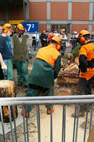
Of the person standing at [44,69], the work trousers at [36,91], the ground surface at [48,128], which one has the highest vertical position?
the person standing at [44,69]

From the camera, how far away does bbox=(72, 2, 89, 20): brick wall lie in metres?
20.6

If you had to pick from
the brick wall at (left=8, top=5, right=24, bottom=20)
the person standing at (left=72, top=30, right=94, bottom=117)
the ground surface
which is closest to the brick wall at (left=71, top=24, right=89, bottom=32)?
the brick wall at (left=8, top=5, right=24, bottom=20)

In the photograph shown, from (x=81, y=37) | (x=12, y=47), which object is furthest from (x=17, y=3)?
(x=81, y=37)

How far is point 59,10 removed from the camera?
2052cm

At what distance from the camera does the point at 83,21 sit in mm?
21156

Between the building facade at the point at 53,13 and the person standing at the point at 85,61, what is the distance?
1747 centimetres

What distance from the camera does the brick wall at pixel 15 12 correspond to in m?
20.7

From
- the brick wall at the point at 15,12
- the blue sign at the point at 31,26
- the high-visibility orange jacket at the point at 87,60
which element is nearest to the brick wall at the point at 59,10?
the brick wall at the point at 15,12

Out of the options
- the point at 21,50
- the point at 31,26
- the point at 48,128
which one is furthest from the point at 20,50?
the point at 31,26

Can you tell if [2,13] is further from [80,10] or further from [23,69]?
[23,69]

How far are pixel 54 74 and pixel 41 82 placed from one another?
1.18 feet

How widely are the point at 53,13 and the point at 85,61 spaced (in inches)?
729

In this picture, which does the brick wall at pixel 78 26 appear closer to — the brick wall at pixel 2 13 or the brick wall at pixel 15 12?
the brick wall at pixel 15 12

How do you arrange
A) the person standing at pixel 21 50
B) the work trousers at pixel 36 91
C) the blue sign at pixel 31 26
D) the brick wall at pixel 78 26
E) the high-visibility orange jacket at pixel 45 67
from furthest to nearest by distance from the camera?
the brick wall at pixel 78 26 < the blue sign at pixel 31 26 < the person standing at pixel 21 50 < the work trousers at pixel 36 91 < the high-visibility orange jacket at pixel 45 67
